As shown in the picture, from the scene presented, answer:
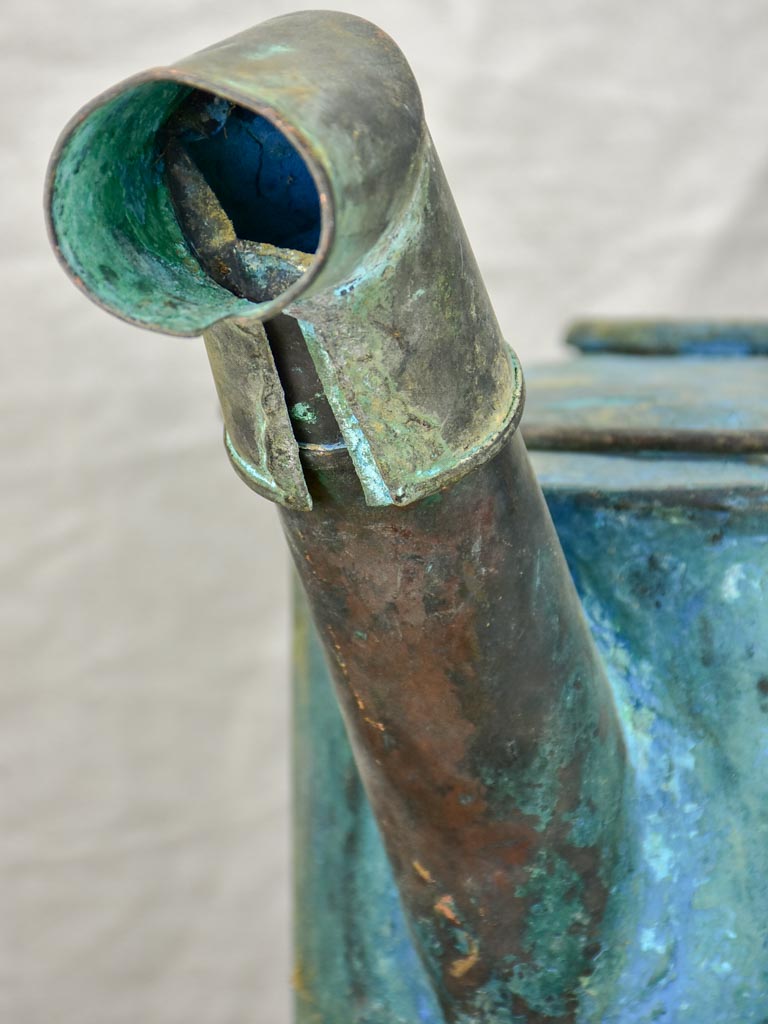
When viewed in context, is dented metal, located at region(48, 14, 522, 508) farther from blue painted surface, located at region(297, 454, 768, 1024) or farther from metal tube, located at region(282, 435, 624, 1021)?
blue painted surface, located at region(297, 454, 768, 1024)

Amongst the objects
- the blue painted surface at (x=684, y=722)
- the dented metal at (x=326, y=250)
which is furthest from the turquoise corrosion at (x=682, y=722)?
the dented metal at (x=326, y=250)

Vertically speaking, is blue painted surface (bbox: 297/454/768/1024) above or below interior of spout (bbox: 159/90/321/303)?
below

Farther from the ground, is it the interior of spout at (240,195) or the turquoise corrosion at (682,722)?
the interior of spout at (240,195)

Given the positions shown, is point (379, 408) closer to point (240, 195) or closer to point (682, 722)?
point (240, 195)

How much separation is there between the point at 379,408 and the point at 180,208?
73 millimetres

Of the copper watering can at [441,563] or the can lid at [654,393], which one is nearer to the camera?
the copper watering can at [441,563]

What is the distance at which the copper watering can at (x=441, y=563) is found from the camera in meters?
0.30

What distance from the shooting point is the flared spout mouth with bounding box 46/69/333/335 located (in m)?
0.30

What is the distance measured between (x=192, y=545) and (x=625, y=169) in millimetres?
558

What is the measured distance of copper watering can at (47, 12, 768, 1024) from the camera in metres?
0.30

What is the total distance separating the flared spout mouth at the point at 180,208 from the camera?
0.98 feet

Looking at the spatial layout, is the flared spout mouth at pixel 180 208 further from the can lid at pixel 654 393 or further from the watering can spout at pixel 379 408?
the can lid at pixel 654 393

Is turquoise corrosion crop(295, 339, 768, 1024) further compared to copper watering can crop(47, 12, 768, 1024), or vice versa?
turquoise corrosion crop(295, 339, 768, 1024)

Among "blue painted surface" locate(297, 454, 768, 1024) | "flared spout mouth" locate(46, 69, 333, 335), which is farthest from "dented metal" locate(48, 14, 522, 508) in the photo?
"blue painted surface" locate(297, 454, 768, 1024)
